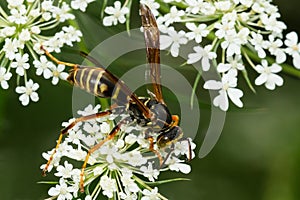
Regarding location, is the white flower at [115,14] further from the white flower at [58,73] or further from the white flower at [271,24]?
the white flower at [271,24]

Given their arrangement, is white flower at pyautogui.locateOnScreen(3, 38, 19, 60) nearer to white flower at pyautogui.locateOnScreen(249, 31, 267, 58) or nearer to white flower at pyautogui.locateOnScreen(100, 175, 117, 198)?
white flower at pyautogui.locateOnScreen(100, 175, 117, 198)

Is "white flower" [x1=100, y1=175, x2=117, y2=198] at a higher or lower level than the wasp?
lower

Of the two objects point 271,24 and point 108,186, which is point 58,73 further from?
point 271,24

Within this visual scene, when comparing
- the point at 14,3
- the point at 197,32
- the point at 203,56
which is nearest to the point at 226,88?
the point at 203,56

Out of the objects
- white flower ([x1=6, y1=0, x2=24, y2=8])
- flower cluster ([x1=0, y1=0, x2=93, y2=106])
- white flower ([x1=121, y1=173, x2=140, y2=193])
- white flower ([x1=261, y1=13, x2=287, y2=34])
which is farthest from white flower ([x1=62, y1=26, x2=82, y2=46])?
white flower ([x1=261, y1=13, x2=287, y2=34])

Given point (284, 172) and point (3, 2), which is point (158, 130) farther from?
point (284, 172)

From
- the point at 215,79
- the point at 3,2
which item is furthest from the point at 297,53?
the point at 3,2
